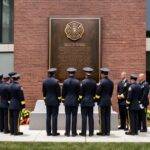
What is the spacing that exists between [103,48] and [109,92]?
4128 mm

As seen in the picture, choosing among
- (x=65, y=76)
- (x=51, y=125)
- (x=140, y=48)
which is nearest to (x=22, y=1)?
(x=65, y=76)

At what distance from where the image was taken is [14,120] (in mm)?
16062

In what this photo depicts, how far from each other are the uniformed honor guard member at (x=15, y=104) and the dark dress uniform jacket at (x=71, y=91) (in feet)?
4.01

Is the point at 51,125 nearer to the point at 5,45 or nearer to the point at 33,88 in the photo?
the point at 33,88

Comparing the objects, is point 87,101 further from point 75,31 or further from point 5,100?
point 75,31

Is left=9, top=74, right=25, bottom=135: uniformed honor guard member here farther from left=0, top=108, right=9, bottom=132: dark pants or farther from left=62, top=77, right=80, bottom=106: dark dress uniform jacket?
left=62, top=77, right=80, bottom=106: dark dress uniform jacket

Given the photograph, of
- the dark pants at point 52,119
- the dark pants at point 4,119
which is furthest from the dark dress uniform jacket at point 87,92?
the dark pants at point 4,119

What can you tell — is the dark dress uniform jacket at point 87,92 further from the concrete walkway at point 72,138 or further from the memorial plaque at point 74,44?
the memorial plaque at point 74,44

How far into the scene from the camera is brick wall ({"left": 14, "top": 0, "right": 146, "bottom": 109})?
20031 mm

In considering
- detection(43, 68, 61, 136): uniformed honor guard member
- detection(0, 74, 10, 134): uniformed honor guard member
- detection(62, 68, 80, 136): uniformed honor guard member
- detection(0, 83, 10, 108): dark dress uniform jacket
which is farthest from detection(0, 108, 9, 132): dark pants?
detection(62, 68, 80, 136): uniformed honor guard member

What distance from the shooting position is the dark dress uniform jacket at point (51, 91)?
15828 mm

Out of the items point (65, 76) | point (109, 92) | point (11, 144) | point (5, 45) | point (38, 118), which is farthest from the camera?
point (5, 45)

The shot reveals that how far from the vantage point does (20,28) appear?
66.2 ft

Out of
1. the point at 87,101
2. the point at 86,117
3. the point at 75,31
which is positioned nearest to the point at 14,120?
the point at 86,117
